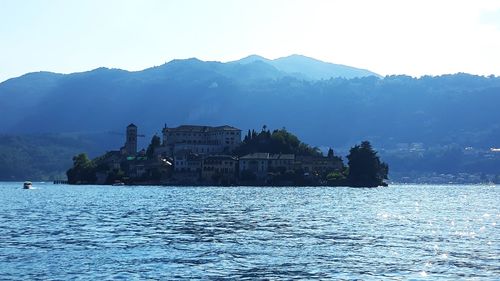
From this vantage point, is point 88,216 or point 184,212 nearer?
point 88,216

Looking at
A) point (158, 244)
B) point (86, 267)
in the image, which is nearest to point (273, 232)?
point (158, 244)

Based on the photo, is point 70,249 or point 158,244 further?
point 158,244

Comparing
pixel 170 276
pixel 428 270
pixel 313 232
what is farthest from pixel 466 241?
pixel 170 276

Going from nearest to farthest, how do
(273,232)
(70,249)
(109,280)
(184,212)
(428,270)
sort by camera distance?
(109,280), (428,270), (70,249), (273,232), (184,212)

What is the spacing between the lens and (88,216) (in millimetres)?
88312

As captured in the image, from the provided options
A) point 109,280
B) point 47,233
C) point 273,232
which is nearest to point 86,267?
point 109,280

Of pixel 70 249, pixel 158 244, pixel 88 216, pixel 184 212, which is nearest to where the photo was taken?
pixel 70 249

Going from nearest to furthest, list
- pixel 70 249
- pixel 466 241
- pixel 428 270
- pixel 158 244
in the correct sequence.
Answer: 1. pixel 428 270
2. pixel 70 249
3. pixel 158 244
4. pixel 466 241

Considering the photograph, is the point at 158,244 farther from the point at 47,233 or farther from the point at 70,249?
the point at 47,233

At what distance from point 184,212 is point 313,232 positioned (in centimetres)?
3191

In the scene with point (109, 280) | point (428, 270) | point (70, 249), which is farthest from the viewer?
point (70, 249)

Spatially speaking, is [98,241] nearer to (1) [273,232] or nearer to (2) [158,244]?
(2) [158,244]

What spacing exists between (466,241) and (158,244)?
86.8 ft

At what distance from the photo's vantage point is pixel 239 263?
47.2 meters
